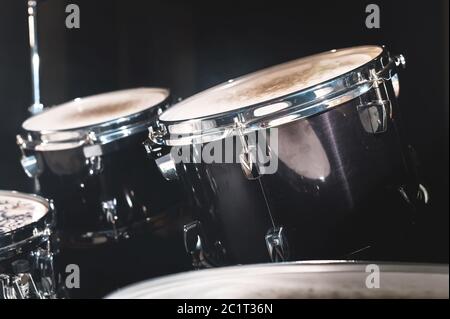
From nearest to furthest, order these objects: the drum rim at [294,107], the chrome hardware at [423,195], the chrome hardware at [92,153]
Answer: the drum rim at [294,107] < the chrome hardware at [423,195] < the chrome hardware at [92,153]

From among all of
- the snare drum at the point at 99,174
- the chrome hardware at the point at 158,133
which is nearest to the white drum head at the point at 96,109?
the snare drum at the point at 99,174

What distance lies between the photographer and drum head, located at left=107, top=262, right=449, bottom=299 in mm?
740

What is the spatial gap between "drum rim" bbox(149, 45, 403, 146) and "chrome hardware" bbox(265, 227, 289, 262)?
25cm

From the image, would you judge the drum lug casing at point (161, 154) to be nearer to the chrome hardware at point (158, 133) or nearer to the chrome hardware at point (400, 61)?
the chrome hardware at point (158, 133)

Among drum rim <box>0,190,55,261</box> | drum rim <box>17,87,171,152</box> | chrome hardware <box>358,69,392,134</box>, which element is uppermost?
chrome hardware <box>358,69,392,134</box>

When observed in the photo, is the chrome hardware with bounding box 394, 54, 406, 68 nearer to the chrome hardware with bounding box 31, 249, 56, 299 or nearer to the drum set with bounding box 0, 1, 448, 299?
the drum set with bounding box 0, 1, 448, 299

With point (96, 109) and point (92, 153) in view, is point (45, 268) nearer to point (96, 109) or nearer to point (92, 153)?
point (92, 153)

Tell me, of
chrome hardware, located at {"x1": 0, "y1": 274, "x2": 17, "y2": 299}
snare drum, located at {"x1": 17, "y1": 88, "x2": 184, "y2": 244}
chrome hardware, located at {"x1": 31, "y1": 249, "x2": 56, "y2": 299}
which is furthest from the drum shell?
chrome hardware, located at {"x1": 0, "y1": 274, "x2": 17, "y2": 299}

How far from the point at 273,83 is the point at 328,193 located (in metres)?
0.38

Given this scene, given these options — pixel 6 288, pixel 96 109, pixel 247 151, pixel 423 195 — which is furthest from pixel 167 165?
pixel 423 195

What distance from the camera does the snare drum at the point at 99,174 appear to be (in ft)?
5.47

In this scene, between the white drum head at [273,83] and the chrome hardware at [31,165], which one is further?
the chrome hardware at [31,165]
